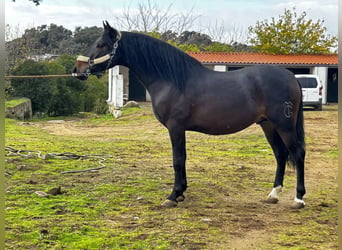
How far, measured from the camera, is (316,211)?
163 inches

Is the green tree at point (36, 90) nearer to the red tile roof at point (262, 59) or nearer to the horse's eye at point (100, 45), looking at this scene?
the red tile roof at point (262, 59)

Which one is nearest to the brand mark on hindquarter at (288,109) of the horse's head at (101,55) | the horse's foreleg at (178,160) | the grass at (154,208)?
the grass at (154,208)

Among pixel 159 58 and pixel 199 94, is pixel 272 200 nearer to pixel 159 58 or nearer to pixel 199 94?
pixel 199 94

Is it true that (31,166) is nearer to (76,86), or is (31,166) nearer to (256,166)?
(256,166)

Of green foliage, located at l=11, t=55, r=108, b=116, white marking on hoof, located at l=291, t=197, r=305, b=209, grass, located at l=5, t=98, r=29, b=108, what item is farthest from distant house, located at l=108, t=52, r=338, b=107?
white marking on hoof, located at l=291, t=197, r=305, b=209

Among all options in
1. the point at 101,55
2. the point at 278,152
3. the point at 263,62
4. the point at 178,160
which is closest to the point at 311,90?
the point at 263,62

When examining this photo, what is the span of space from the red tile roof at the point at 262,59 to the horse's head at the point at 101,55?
58.6 feet

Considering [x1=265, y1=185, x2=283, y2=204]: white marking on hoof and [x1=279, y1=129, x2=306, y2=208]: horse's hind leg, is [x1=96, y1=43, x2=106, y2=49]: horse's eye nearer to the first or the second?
[x1=279, y1=129, x2=306, y2=208]: horse's hind leg

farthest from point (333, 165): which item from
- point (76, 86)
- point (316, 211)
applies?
point (76, 86)

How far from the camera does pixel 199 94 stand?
4.38 m

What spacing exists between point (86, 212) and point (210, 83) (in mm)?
1863

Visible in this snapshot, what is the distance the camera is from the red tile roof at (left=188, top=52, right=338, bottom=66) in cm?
2236

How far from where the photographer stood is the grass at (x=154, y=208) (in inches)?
128

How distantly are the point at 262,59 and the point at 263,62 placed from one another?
747 millimetres
